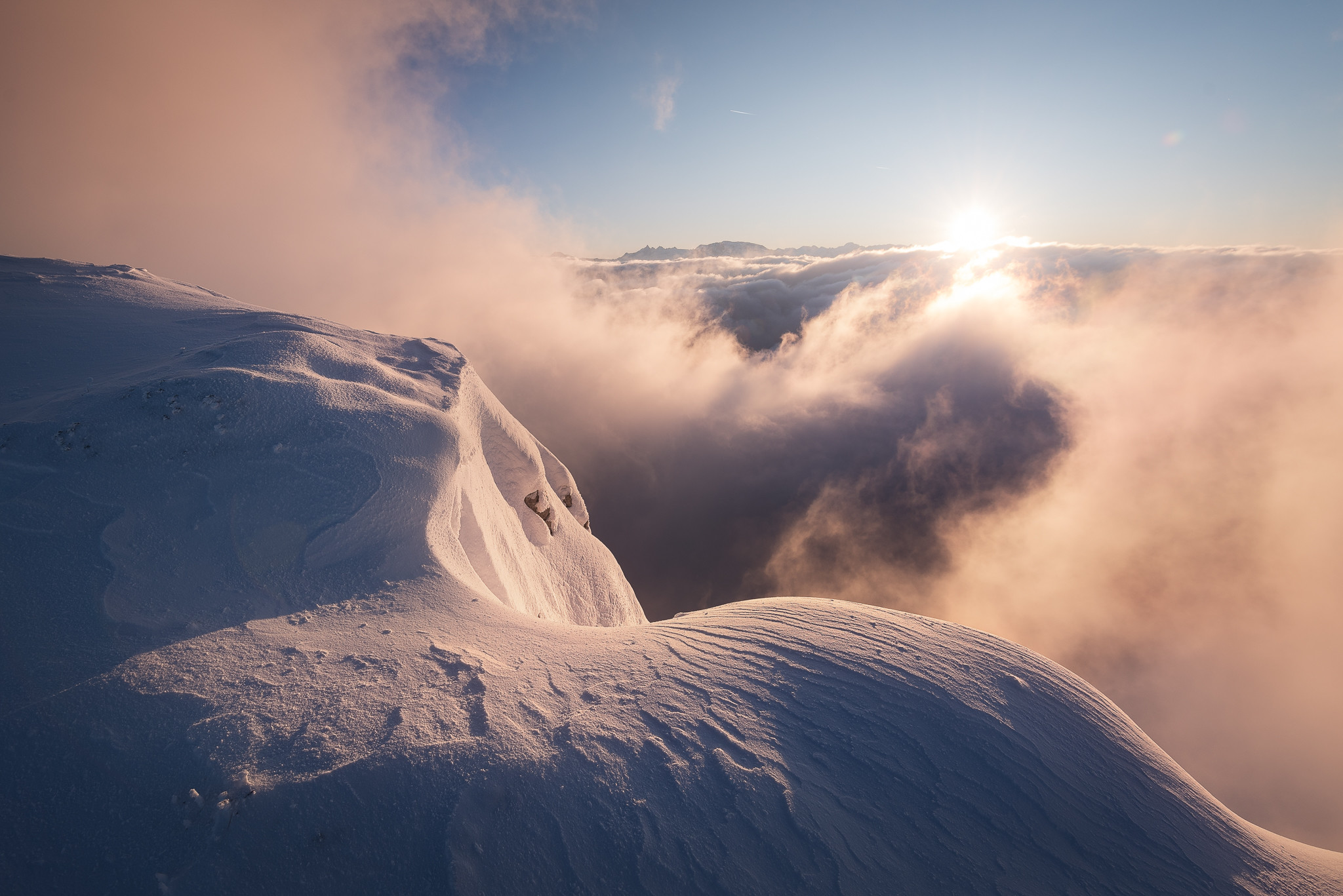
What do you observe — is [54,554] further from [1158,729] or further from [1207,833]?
[1158,729]

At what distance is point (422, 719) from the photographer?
80.7 inches

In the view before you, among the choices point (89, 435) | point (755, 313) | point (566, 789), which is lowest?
point (566, 789)

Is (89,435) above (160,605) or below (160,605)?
above

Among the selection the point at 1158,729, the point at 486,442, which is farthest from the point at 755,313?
the point at 486,442

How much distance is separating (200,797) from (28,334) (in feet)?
16.9

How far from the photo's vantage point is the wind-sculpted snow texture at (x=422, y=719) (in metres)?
1.66

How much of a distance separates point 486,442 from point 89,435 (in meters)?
3.64

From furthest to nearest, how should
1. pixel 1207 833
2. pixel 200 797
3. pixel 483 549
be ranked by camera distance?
pixel 483 549, pixel 1207 833, pixel 200 797

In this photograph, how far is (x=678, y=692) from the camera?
244 cm

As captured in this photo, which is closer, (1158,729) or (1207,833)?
(1207,833)

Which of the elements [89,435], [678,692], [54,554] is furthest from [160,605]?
[678,692]

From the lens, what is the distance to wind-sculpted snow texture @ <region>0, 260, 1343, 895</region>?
1.66 metres

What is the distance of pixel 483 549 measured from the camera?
4238 mm

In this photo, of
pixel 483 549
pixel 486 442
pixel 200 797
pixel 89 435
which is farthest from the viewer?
pixel 486 442
